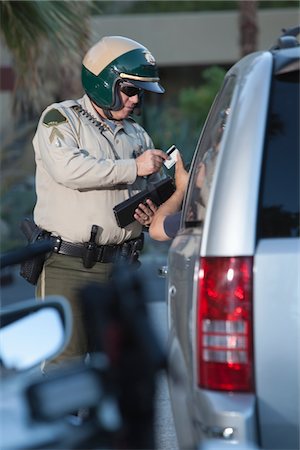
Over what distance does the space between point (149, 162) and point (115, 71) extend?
1.54ft

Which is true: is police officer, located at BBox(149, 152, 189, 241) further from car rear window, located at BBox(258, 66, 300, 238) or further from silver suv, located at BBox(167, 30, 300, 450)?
car rear window, located at BBox(258, 66, 300, 238)

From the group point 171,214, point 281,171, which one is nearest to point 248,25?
point 171,214

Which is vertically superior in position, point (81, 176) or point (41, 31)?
point (41, 31)

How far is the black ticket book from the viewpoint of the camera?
5.37 meters

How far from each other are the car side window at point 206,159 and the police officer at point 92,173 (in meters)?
0.88

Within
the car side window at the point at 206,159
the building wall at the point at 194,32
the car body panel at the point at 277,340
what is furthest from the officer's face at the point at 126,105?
the building wall at the point at 194,32

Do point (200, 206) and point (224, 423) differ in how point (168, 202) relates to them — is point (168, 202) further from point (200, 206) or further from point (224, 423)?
point (224, 423)

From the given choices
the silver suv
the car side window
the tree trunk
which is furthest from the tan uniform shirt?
the tree trunk

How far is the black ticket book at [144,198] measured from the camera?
5371 millimetres

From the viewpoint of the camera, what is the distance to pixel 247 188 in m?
3.50

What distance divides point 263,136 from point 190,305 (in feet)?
1.91

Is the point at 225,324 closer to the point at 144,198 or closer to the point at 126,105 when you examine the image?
the point at 144,198

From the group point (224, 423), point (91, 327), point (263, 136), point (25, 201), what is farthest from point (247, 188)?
point (25, 201)

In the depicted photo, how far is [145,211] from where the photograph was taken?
17.8 ft
